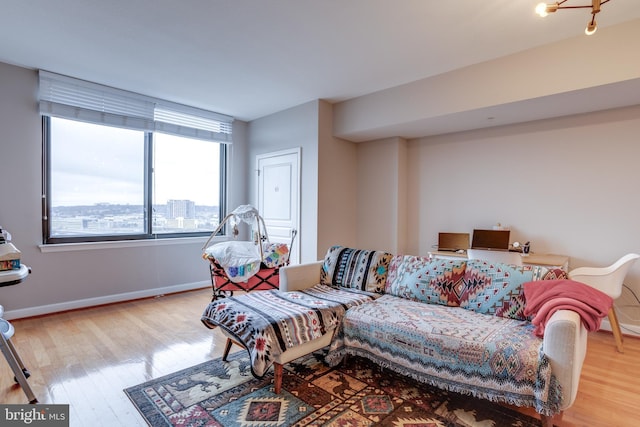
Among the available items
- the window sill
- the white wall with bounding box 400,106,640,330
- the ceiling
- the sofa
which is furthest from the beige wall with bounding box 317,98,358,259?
the window sill

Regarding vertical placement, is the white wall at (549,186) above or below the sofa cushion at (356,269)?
above

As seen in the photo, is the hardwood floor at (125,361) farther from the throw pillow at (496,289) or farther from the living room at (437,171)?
the throw pillow at (496,289)

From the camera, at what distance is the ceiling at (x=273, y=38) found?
91.2 inches

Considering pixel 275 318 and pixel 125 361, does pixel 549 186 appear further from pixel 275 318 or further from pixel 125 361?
pixel 125 361

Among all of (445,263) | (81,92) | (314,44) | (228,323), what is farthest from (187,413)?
(81,92)

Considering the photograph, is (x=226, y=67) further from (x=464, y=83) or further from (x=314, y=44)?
(x=464, y=83)

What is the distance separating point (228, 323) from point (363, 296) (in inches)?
43.6

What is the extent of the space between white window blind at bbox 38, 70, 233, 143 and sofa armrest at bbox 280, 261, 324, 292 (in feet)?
9.31

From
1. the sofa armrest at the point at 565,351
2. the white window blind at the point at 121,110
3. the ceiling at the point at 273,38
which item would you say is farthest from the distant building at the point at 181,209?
the sofa armrest at the point at 565,351

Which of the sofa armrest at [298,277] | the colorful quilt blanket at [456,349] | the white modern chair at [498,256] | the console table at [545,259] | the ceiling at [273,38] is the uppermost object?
the ceiling at [273,38]

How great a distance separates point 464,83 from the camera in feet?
10.6

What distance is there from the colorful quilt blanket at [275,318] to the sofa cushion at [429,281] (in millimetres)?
286

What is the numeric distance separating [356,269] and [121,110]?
3.43 m

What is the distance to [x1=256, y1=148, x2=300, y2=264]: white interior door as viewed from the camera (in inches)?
176
